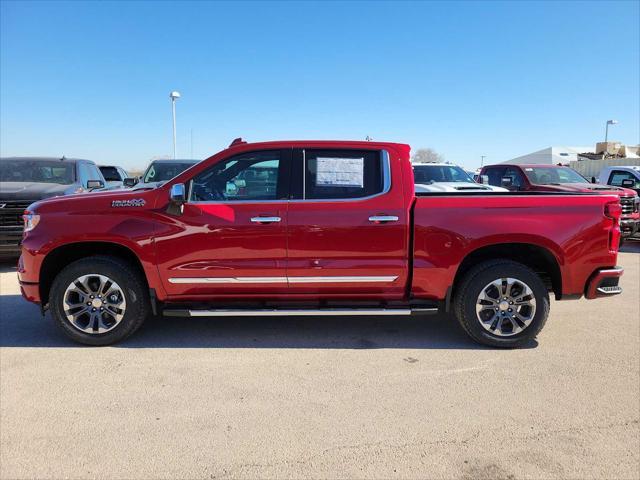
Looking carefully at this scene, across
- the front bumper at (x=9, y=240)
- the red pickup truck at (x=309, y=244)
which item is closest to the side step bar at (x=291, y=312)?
the red pickup truck at (x=309, y=244)

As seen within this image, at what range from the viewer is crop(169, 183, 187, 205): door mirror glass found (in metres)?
3.86

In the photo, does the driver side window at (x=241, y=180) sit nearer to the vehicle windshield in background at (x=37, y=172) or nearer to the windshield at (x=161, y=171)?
the windshield at (x=161, y=171)

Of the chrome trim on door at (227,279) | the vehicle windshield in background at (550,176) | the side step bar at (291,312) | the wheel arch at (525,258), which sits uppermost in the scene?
the vehicle windshield in background at (550,176)

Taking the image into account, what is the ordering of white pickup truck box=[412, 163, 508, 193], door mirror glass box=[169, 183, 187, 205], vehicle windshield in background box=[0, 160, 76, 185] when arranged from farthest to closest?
1. white pickup truck box=[412, 163, 508, 193]
2. vehicle windshield in background box=[0, 160, 76, 185]
3. door mirror glass box=[169, 183, 187, 205]

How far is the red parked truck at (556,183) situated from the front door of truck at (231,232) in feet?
25.6

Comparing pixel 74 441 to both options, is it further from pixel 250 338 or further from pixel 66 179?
pixel 66 179

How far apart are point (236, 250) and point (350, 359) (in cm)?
138

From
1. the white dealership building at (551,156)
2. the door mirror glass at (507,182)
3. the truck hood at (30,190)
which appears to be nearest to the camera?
the truck hood at (30,190)

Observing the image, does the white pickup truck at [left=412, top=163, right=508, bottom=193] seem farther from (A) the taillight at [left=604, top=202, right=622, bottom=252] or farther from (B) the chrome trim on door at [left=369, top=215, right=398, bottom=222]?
(B) the chrome trim on door at [left=369, top=215, right=398, bottom=222]

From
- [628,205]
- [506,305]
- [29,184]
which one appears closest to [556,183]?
[628,205]

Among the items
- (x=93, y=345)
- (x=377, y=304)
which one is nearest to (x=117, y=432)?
(x=93, y=345)

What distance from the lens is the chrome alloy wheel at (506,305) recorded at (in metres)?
4.05

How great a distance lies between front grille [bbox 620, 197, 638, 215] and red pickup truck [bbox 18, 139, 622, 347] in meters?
7.13

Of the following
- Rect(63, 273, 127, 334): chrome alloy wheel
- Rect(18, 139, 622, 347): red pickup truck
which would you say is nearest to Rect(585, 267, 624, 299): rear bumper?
Rect(18, 139, 622, 347): red pickup truck
